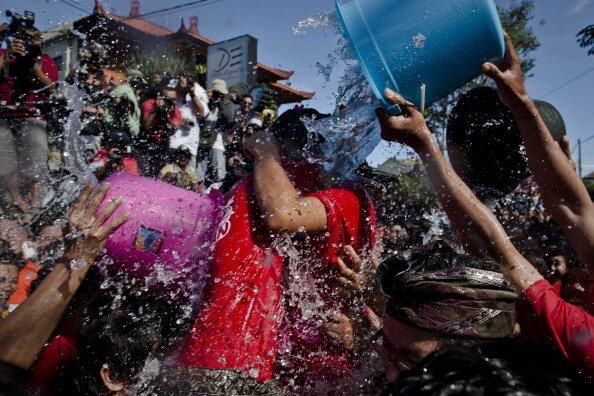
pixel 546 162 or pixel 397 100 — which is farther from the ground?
pixel 397 100

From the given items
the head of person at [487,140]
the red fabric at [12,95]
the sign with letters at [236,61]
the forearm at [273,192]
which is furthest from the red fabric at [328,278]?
the sign with letters at [236,61]

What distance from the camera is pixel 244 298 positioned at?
154 cm

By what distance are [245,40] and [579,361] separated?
447 inches

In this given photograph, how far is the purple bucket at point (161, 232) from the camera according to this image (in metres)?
1.80

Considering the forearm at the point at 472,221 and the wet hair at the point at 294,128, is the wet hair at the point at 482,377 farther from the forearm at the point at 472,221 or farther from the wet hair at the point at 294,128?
the wet hair at the point at 294,128

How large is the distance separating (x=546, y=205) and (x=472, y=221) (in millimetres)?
359

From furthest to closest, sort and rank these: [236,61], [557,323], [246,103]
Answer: [236,61], [246,103], [557,323]

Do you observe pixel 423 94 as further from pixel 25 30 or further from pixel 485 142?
pixel 25 30

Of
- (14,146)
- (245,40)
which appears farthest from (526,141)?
(245,40)

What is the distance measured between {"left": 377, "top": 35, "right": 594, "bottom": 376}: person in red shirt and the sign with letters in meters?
9.83

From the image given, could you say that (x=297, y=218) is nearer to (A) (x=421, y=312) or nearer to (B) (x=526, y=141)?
(A) (x=421, y=312)

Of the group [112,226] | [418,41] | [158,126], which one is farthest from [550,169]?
[158,126]

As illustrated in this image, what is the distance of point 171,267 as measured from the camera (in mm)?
1841

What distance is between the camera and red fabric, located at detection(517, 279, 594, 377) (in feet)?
3.62
